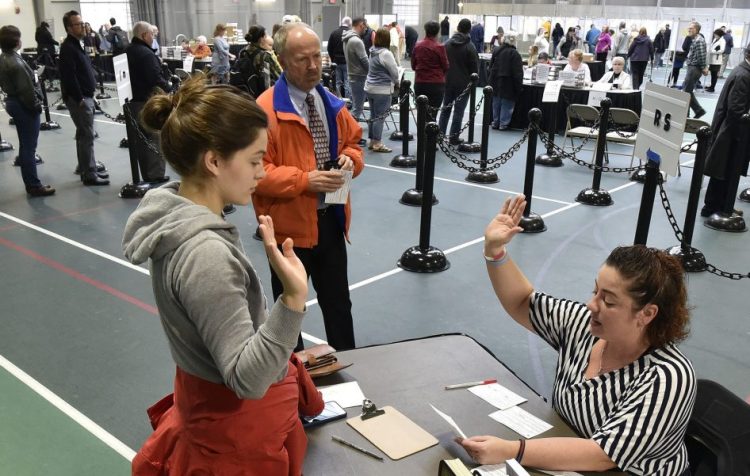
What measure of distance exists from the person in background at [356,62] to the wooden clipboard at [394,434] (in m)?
9.16

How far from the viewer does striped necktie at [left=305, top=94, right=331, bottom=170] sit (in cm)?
329

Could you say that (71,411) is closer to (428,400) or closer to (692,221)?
(428,400)

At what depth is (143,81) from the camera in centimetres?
775

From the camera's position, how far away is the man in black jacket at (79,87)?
25.4 feet

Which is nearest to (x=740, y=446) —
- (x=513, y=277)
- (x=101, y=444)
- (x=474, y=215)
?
(x=513, y=277)

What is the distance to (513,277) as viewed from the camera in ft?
8.16

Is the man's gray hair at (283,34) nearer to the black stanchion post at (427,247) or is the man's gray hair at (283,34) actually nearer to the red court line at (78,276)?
the red court line at (78,276)

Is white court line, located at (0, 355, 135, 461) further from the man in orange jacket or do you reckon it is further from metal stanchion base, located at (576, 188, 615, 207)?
metal stanchion base, located at (576, 188, 615, 207)

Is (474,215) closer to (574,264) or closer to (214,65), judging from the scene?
(574,264)

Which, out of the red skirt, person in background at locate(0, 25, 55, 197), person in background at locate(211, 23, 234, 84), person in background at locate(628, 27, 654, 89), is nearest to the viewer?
the red skirt

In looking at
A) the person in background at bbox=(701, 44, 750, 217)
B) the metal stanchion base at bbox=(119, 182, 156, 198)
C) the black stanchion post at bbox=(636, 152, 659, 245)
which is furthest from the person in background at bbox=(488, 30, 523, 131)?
the black stanchion post at bbox=(636, 152, 659, 245)

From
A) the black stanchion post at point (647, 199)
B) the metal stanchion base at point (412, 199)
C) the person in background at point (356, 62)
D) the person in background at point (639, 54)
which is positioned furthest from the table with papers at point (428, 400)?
the person in background at point (639, 54)

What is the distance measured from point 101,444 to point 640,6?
31145 millimetres

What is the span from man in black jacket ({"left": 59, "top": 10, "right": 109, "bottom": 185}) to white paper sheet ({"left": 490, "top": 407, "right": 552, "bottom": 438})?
7372 millimetres
